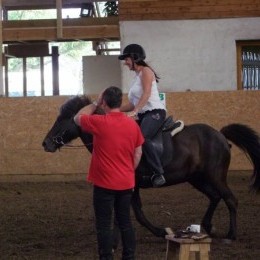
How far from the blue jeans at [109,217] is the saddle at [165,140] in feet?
6.93

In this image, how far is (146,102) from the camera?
899 cm

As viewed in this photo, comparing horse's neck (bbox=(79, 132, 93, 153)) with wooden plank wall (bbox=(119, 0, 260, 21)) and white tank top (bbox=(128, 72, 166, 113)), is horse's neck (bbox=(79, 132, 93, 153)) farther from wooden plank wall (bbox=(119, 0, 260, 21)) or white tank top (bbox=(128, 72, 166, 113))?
wooden plank wall (bbox=(119, 0, 260, 21))

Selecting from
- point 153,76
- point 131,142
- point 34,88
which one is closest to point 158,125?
point 153,76

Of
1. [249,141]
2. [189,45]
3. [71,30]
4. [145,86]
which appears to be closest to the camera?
[145,86]

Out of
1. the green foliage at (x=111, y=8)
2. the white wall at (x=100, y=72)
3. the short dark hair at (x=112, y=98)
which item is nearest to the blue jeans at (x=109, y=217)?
the short dark hair at (x=112, y=98)

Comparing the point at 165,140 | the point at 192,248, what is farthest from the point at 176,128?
the point at 192,248

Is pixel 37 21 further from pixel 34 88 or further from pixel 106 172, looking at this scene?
pixel 34 88

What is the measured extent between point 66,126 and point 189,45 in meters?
12.5

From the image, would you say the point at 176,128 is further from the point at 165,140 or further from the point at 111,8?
the point at 111,8

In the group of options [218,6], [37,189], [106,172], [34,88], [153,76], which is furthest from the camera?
[34,88]

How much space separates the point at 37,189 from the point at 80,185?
0.96 metres

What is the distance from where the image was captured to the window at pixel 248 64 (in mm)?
21984

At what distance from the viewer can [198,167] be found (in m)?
9.98

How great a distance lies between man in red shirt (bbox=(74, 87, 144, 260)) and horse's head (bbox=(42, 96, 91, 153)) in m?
2.10
